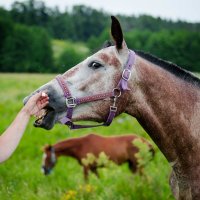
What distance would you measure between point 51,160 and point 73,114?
595 centimetres

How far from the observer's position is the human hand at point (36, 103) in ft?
9.00

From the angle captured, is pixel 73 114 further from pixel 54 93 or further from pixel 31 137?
pixel 31 137

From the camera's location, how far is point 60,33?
63.8 metres

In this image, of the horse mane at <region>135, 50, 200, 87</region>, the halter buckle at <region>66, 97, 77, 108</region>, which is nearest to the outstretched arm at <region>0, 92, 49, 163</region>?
the halter buckle at <region>66, 97, 77, 108</region>

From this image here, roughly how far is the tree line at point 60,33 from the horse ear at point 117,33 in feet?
16.2

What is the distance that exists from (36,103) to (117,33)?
860mm

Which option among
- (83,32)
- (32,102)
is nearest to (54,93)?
(32,102)

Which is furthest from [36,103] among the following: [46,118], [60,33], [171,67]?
[60,33]

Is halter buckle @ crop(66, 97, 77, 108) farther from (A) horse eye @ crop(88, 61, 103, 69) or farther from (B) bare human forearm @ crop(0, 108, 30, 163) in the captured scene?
(B) bare human forearm @ crop(0, 108, 30, 163)

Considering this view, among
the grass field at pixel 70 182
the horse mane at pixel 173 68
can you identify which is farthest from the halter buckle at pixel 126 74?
the grass field at pixel 70 182

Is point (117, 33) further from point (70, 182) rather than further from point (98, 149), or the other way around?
point (98, 149)

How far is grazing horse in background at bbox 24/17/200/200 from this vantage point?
3.04 m

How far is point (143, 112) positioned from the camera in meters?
3.09

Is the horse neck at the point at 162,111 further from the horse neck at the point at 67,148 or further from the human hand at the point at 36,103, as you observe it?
the horse neck at the point at 67,148
